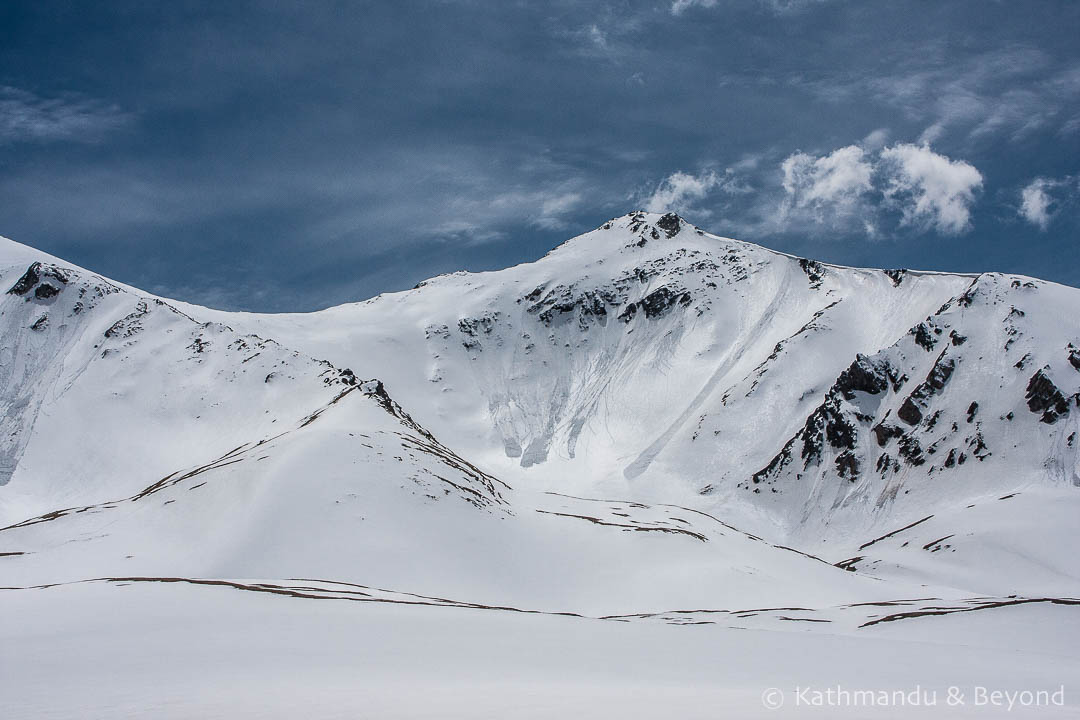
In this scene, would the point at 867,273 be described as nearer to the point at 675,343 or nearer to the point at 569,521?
the point at 675,343

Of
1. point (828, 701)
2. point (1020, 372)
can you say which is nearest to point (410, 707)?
point (828, 701)

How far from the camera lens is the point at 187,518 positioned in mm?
59000

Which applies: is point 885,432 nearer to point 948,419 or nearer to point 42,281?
point 948,419

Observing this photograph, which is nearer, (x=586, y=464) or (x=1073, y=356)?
(x=1073, y=356)

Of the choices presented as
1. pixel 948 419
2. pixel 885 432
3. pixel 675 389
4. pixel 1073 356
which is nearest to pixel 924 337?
pixel 948 419

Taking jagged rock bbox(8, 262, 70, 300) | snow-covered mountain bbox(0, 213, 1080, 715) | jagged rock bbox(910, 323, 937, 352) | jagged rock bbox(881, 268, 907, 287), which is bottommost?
snow-covered mountain bbox(0, 213, 1080, 715)

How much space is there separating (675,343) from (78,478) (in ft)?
459

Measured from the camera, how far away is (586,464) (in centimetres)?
16312

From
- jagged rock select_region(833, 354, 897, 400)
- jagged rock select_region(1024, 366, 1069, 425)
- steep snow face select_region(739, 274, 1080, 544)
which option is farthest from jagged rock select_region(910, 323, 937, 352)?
jagged rock select_region(1024, 366, 1069, 425)

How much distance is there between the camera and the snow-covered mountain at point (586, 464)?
5106cm

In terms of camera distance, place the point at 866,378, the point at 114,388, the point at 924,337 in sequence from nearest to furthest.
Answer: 1. the point at 114,388
2. the point at 924,337
3. the point at 866,378

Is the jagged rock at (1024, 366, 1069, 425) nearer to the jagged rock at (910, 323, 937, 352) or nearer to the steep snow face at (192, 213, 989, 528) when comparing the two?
the jagged rock at (910, 323, 937, 352)

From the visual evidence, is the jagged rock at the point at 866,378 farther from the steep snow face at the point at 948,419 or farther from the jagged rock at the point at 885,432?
the jagged rock at the point at 885,432

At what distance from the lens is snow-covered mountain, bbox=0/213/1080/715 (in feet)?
168
